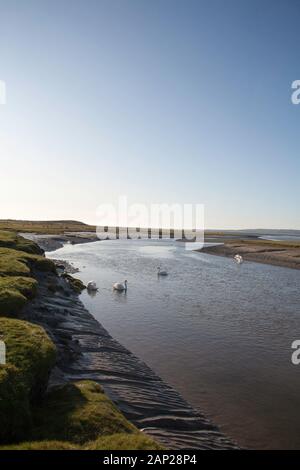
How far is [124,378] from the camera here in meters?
16.5

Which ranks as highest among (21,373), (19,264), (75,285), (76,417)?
(19,264)

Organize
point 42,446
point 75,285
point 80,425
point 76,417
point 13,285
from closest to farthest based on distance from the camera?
point 42,446
point 80,425
point 76,417
point 13,285
point 75,285

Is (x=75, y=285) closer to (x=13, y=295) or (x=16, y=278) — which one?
(x=16, y=278)

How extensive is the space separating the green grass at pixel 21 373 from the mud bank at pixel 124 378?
2.03m

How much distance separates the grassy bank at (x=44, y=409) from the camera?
8.27 m

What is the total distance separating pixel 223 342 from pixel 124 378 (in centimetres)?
842

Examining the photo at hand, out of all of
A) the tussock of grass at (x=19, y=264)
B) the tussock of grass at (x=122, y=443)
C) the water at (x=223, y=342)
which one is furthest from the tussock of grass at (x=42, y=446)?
the tussock of grass at (x=19, y=264)

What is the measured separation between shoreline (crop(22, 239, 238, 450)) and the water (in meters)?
0.88

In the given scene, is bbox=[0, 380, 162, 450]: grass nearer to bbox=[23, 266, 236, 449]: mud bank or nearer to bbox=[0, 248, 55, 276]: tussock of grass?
bbox=[23, 266, 236, 449]: mud bank

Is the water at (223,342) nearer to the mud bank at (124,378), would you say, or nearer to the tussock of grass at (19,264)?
the mud bank at (124,378)

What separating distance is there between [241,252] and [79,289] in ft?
193

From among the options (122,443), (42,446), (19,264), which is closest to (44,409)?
(42,446)

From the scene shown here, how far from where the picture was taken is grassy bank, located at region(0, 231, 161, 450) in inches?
325

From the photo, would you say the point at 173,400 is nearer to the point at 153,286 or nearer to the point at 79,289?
the point at 79,289
